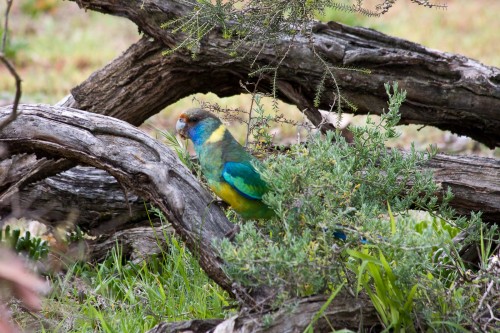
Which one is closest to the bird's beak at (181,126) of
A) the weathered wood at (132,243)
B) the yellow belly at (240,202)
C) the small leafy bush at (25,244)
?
the yellow belly at (240,202)

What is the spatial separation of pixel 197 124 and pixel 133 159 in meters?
0.46

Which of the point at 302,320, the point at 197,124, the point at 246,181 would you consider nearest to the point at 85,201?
the point at 197,124

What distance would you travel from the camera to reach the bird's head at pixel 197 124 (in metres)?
3.44

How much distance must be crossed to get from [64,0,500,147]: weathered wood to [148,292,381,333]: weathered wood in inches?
61.1

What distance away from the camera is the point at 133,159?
10.3ft

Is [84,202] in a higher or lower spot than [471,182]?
higher

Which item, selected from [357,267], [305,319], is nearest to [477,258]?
[357,267]

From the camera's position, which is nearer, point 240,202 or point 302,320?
point 302,320

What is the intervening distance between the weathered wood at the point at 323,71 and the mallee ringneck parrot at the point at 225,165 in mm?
551

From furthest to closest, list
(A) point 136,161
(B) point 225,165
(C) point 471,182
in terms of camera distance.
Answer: (C) point 471,182 < (B) point 225,165 < (A) point 136,161

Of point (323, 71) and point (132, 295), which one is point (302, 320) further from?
point (323, 71)

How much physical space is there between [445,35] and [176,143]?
531cm

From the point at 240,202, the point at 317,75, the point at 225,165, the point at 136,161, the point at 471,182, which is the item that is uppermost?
the point at 317,75

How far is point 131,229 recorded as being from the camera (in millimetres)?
4152
